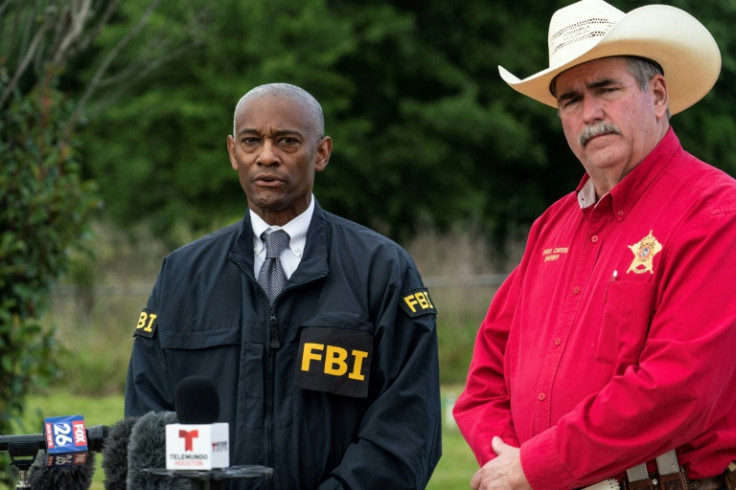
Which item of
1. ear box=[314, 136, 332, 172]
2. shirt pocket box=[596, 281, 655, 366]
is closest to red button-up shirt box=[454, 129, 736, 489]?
shirt pocket box=[596, 281, 655, 366]

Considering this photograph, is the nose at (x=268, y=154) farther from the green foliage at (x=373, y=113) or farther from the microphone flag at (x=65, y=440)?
the green foliage at (x=373, y=113)

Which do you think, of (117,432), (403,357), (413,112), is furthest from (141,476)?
(413,112)

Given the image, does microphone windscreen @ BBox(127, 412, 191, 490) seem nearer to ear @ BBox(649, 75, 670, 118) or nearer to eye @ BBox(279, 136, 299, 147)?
eye @ BBox(279, 136, 299, 147)

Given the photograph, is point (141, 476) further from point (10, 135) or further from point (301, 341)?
point (10, 135)

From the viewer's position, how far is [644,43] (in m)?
3.72

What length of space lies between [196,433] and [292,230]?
1648mm

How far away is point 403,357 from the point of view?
3.96m

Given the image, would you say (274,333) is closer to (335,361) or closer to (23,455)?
(335,361)

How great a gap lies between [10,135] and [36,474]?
412cm

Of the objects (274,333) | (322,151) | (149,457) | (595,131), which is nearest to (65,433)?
(149,457)

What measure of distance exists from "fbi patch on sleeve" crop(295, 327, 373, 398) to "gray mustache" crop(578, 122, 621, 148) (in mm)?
930

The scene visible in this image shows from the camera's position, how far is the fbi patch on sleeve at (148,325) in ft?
13.3

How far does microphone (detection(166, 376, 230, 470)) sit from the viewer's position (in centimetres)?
252

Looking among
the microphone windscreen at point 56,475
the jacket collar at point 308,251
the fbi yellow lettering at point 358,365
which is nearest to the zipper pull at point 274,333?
the jacket collar at point 308,251
